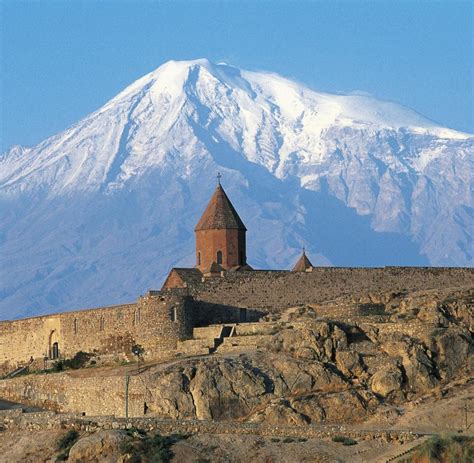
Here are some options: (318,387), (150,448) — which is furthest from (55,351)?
(150,448)

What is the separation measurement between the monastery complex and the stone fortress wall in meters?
0.04

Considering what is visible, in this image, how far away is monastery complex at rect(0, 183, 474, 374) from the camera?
2776 inches

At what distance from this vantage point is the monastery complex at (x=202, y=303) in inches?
2776

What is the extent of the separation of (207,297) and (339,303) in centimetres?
630

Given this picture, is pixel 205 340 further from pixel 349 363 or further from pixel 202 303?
pixel 349 363

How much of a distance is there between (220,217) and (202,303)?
944cm

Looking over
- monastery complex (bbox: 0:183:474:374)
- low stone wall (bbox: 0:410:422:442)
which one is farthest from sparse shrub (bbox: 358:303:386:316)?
low stone wall (bbox: 0:410:422:442)

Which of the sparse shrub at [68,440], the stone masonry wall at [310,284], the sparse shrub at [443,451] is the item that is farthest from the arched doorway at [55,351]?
the sparse shrub at [443,451]

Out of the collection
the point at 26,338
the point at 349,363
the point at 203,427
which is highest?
the point at 26,338

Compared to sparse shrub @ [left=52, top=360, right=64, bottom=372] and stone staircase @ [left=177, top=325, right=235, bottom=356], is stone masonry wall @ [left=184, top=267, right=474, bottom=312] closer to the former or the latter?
stone staircase @ [left=177, top=325, right=235, bottom=356]

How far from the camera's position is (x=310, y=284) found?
2995 inches

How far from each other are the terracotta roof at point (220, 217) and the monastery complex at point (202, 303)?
5 cm

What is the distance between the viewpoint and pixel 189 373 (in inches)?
2441

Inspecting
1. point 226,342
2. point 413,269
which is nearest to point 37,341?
point 226,342
